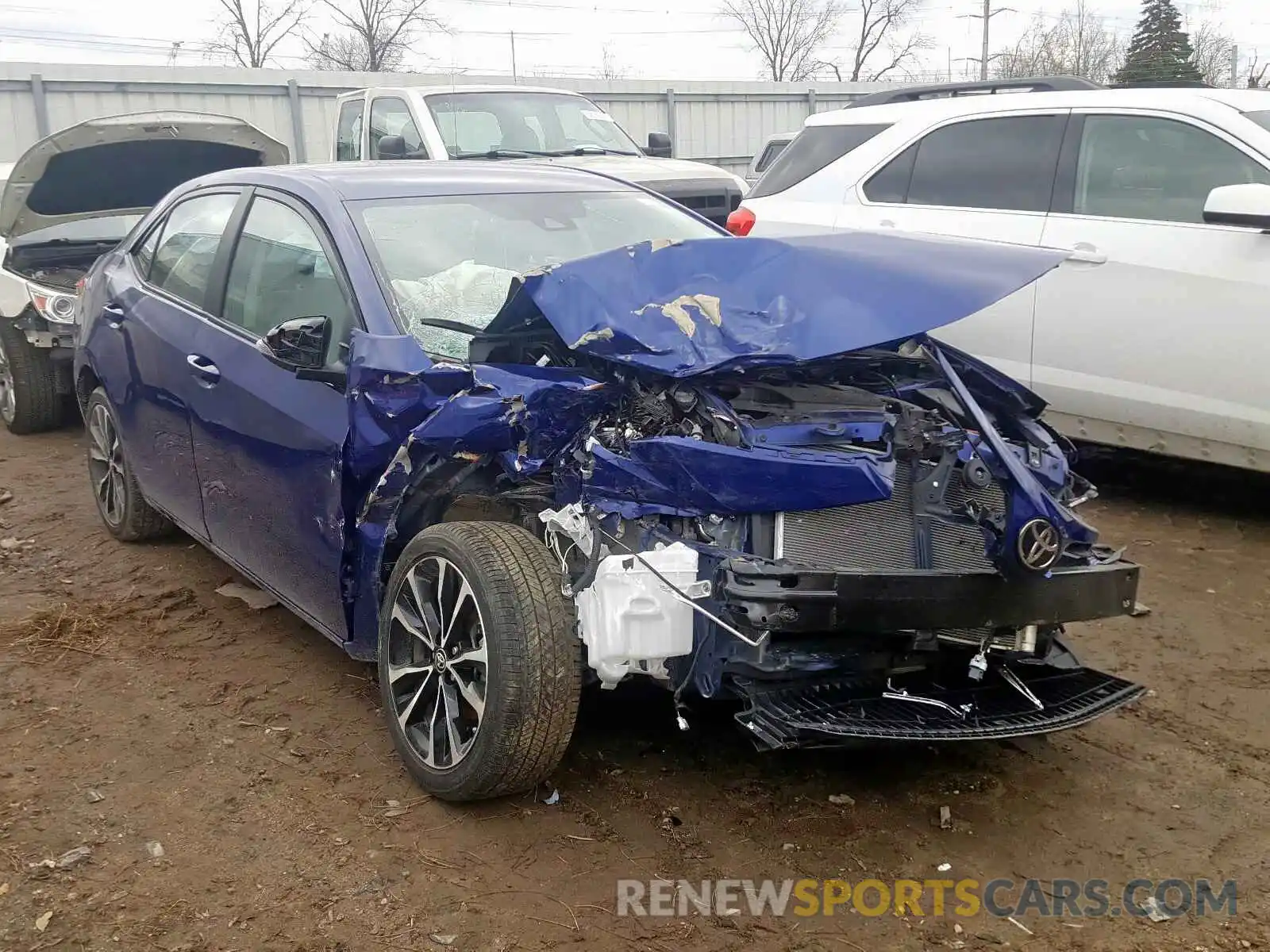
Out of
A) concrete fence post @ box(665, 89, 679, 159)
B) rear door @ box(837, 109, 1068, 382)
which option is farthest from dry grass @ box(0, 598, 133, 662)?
concrete fence post @ box(665, 89, 679, 159)

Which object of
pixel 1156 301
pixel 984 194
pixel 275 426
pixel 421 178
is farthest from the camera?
pixel 984 194

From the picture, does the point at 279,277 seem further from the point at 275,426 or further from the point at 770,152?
the point at 770,152

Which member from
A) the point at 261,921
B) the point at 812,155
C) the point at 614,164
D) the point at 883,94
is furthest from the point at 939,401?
the point at 614,164

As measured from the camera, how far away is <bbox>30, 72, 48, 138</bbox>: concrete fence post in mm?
13688

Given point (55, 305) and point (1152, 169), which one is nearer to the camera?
point (1152, 169)

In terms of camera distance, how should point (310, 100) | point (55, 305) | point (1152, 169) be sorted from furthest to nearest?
point (310, 100)
point (55, 305)
point (1152, 169)

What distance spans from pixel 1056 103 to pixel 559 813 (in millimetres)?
4583

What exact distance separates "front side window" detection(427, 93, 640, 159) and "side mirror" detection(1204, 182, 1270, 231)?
5.57 meters

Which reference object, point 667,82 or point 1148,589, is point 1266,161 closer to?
point 1148,589

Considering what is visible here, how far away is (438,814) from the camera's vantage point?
3.35m

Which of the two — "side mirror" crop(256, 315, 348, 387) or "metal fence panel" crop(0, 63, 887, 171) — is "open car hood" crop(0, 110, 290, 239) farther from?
"metal fence panel" crop(0, 63, 887, 171)

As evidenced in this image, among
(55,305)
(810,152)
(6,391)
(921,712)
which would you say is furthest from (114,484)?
(810,152)

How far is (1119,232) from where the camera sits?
572 cm

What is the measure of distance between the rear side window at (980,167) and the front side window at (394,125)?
430 centimetres
